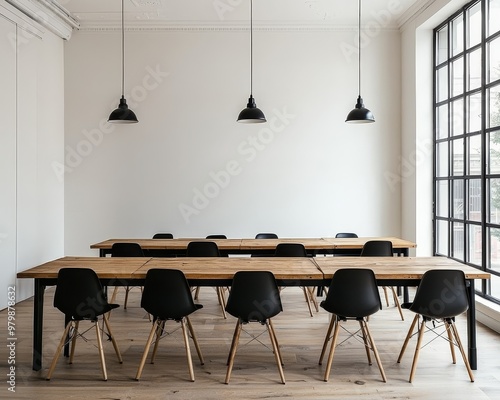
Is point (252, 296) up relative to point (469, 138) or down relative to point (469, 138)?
down

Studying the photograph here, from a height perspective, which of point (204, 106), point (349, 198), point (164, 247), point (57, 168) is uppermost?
point (204, 106)

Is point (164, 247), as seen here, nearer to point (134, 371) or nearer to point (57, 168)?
point (134, 371)

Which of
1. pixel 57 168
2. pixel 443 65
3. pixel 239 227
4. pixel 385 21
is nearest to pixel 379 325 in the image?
pixel 239 227

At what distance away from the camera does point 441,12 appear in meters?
5.49

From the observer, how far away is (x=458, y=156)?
5488 millimetres

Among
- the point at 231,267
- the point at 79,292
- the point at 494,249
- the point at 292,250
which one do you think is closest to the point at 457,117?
the point at 494,249

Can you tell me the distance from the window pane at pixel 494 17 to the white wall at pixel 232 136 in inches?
78.7

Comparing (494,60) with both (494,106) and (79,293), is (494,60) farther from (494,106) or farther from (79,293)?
Answer: (79,293)

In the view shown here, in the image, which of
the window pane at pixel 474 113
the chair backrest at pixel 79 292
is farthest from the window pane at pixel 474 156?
the chair backrest at pixel 79 292

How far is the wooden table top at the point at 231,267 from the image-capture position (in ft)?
10.7

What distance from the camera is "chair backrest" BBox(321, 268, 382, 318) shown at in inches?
122

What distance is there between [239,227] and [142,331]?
2.71 meters

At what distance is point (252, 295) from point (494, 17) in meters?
4.03

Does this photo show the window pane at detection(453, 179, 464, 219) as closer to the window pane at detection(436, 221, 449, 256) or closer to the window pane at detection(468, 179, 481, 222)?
the window pane at detection(468, 179, 481, 222)
